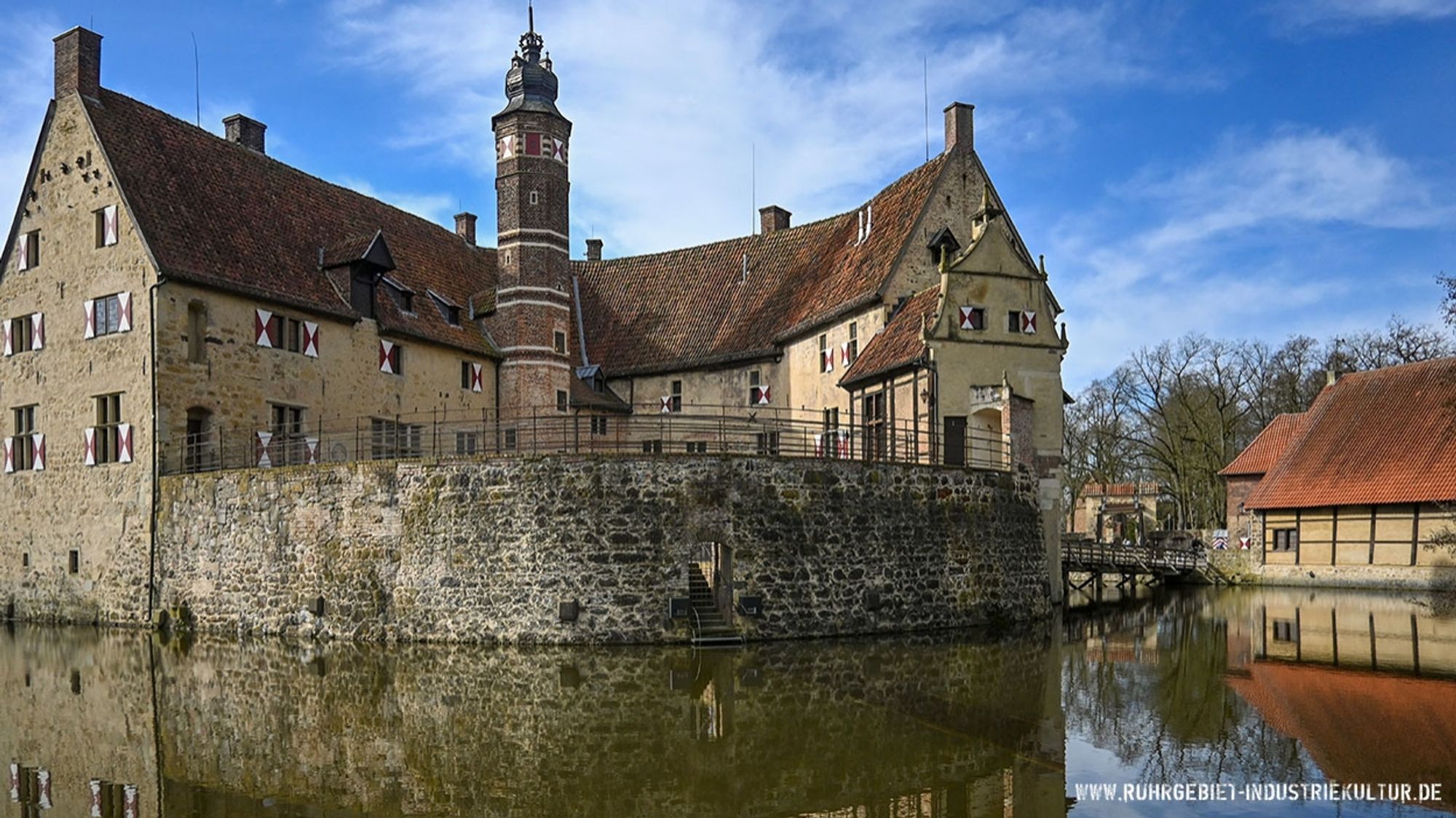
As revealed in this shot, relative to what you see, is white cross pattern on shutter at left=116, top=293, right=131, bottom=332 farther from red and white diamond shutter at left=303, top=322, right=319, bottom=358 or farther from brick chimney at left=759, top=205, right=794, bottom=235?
brick chimney at left=759, top=205, right=794, bottom=235

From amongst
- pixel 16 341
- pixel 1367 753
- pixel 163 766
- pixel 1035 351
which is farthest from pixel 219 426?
pixel 1367 753

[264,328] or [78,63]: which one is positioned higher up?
[78,63]

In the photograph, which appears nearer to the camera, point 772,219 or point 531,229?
point 531,229

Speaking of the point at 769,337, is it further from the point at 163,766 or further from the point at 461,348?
the point at 163,766

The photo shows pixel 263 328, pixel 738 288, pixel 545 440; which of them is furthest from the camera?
pixel 738 288

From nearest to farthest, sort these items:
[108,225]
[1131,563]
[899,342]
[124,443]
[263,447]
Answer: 1. [124,443]
2. [108,225]
3. [263,447]
4. [899,342]
5. [1131,563]

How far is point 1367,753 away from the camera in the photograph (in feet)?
37.8

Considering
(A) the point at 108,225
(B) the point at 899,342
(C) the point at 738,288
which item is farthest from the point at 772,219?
(A) the point at 108,225

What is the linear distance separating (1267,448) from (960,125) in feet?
68.4

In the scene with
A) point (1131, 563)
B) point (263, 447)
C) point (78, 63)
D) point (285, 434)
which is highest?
point (78, 63)

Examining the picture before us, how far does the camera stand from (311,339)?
28.2 metres

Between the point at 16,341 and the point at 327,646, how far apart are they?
13008 millimetres

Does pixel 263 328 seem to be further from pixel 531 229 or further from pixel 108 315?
pixel 531 229

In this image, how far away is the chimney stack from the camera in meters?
39.1
